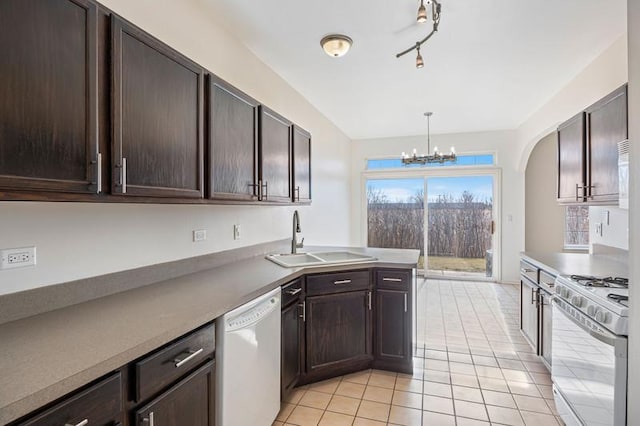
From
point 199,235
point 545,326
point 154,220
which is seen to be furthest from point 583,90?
point 154,220

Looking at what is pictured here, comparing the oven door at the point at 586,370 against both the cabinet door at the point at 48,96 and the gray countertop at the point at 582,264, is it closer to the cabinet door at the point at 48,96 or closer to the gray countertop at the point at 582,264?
the gray countertop at the point at 582,264

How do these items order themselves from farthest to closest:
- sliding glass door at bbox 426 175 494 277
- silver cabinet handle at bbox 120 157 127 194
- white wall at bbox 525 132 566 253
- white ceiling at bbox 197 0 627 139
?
1. sliding glass door at bbox 426 175 494 277
2. white wall at bbox 525 132 566 253
3. white ceiling at bbox 197 0 627 139
4. silver cabinet handle at bbox 120 157 127 194

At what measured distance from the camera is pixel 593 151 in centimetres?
262

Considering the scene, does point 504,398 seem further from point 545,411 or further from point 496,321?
point 496,321

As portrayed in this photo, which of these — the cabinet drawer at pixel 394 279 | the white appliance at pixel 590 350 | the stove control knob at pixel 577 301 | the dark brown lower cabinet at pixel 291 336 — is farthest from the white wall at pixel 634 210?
the dark brown lower cabinet at pixel 291 336

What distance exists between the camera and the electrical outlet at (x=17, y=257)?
4.13 ft

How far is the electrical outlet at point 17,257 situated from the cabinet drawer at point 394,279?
2227 mm

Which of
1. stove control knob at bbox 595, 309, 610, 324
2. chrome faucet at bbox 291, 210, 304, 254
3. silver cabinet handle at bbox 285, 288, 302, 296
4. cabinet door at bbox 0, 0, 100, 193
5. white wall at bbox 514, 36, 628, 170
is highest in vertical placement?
white wall at bbox 514, 36, 628, 170

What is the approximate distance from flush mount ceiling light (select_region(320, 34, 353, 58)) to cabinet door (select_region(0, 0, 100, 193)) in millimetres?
1916

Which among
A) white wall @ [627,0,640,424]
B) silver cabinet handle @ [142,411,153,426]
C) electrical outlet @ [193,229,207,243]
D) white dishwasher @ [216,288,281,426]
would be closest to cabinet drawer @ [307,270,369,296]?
white dishwasher @ [216,288,281,426]

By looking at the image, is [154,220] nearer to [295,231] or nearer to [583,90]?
[295,231]

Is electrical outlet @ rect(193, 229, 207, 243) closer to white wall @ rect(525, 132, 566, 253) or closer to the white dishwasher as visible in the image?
the white dishwasher

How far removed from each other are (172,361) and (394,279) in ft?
6.23

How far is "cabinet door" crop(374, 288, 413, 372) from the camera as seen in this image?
8.88ft
